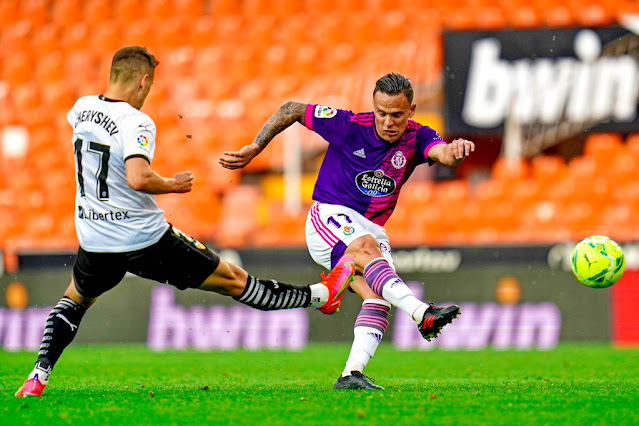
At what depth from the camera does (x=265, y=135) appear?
6.87 m

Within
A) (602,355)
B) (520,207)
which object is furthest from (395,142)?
(520,207)

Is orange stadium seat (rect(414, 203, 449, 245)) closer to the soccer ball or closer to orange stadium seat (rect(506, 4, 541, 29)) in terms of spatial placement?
orange stadium seat (rect(506, 4, 541, 29))

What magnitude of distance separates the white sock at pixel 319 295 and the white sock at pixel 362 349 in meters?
0.30

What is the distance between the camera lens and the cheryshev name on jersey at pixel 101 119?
5.99 metres

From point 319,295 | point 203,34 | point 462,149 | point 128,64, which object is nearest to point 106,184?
point 128,64

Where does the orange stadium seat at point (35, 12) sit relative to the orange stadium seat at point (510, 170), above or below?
above

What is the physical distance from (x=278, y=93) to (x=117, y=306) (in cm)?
677

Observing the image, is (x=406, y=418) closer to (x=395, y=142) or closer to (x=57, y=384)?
(x=395, y=142)

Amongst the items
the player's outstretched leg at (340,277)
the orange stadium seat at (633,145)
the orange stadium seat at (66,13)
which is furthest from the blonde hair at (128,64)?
the orange stadium seat at (66,13)

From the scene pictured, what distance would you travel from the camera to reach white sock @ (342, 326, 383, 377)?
21.6 feet

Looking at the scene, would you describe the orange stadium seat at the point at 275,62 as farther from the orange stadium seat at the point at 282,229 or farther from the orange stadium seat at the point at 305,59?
the orange stadium seat at the point at 282,229

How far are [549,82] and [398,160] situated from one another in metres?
9.76

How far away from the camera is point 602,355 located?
10.5 metres

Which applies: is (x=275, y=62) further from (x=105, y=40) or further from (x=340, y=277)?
(x=340, y=277)
